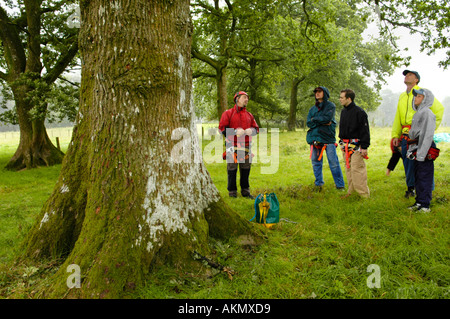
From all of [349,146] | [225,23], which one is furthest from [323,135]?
[225,23]

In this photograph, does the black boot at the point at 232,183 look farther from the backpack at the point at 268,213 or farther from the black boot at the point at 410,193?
the black boot at the point at 410,193

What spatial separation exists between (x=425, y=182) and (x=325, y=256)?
114 inches

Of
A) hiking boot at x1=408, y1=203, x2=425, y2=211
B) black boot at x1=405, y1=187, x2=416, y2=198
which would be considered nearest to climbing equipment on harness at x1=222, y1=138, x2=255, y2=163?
hiking boot at x1=408, y1=203, x2=425, y2=211

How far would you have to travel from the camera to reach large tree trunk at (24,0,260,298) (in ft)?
9.98

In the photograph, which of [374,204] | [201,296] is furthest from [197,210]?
[374,204]

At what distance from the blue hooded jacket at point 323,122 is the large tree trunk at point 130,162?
4.20 metres

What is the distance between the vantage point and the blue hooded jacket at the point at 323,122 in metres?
6.72

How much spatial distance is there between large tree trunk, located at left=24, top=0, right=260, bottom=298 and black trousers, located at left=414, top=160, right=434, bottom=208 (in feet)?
13.2

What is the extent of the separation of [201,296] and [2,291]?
2135 mm

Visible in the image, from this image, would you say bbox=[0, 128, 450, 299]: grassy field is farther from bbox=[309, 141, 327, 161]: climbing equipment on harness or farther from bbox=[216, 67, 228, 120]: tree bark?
bbox=[216, 67, 228, 120]: tree bark

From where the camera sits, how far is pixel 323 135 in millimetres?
6902

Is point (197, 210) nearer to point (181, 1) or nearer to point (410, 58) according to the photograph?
point (181, 1)

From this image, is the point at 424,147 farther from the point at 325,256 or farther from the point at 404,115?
the point at 325,256
